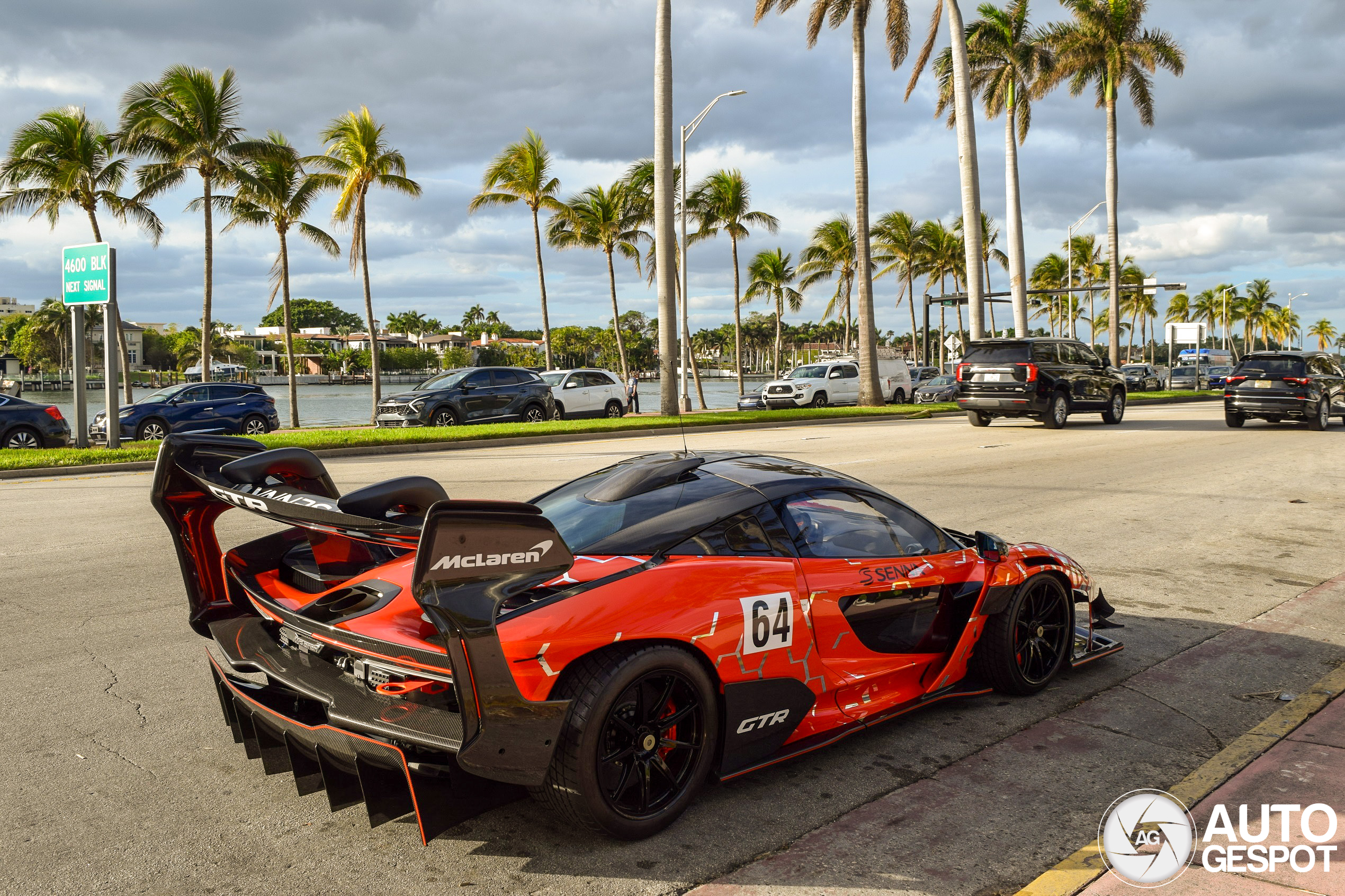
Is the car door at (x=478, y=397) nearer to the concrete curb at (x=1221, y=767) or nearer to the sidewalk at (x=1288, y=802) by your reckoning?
the concrete curb at (x=1221, y=767)

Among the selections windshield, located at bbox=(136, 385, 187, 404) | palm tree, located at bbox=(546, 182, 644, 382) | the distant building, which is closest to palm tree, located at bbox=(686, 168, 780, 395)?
palm tree, located at bbox=(546, 182, 644, 382)

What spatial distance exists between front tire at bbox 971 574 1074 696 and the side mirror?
17 cm

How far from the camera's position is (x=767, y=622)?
3412 millimetres

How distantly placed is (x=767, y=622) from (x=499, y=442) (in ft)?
53.5

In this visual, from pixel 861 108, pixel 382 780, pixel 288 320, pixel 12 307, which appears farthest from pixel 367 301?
pixel 12 307

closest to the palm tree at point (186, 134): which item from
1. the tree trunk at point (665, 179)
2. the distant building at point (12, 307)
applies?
the tree trunk at point (665, 179)

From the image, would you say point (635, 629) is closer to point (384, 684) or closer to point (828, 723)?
point (384, 684)

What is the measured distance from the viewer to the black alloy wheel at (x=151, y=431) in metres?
21.3

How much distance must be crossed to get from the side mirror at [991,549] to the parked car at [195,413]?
20.2 metres

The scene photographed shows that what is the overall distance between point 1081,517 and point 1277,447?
10.2m

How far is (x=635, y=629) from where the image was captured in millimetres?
3014

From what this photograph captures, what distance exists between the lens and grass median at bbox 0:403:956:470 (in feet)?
49.9

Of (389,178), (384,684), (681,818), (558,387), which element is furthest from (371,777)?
(389,178)

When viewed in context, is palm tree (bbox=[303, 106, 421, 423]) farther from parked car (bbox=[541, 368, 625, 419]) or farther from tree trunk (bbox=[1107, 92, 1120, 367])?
tree trunk (bbox=[1107, 92, 1120, 367])
